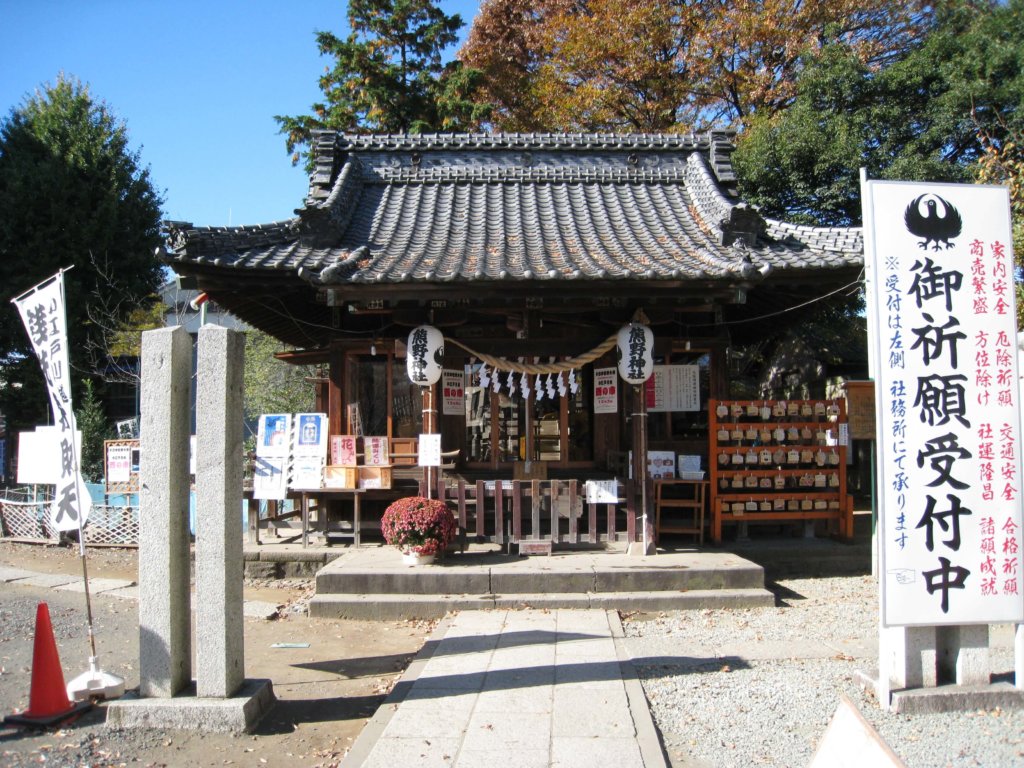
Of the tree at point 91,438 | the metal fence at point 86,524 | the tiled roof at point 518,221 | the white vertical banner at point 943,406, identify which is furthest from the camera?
the tree at point 91,438

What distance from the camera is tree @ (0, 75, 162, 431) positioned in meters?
20.2

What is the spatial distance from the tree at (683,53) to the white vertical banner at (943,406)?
14.5 meters

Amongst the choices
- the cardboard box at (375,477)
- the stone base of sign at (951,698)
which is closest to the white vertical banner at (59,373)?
the cardboard box at (375,477)

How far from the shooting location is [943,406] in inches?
207

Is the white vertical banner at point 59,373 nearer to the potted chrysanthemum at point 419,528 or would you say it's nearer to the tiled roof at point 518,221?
the tiled roof at point 518,221

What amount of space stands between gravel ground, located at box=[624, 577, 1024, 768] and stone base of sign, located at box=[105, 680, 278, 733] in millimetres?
2966

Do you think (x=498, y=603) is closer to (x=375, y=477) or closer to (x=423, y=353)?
(x=375, y=477)

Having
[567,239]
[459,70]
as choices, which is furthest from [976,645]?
[459,70]

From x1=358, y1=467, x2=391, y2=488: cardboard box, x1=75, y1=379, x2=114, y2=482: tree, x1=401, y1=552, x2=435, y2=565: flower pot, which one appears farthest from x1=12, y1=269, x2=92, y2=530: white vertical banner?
x1=75, y1=379, x2=114, y2=482: tree

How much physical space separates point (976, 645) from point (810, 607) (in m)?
3.17

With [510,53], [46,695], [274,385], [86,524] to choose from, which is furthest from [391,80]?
[46,695]

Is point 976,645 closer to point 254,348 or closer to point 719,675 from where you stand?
point 719,675

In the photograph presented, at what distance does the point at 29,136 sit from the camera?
2150cm

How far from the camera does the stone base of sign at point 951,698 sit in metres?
5.16
